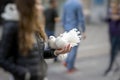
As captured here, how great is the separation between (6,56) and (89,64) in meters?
7.16

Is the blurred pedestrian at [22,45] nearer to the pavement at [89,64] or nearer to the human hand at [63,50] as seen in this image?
the human hand at [63,50]

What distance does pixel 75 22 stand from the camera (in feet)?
27.5

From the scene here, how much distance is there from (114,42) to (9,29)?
5976mm

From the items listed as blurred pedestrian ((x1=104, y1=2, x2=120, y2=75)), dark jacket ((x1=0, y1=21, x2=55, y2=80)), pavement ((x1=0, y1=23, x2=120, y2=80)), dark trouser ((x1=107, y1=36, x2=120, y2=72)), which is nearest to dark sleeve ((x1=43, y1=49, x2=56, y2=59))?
dark jacket ((x1=0, y1=21, x2=55, y2=80))

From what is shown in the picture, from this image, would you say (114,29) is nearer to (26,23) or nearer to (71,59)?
(71,59)

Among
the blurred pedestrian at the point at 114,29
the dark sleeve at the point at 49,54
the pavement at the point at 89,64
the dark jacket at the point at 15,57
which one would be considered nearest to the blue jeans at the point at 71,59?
the pavement at the point at 89,64

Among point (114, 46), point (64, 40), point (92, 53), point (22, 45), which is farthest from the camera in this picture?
point (92, 53)

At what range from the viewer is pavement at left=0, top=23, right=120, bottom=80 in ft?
31.1

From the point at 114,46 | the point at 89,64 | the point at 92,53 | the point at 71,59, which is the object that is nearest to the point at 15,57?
the point at 71,59

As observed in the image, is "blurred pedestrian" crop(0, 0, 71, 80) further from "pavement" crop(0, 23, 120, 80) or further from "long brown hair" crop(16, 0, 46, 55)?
"pavement" crop(0, 23, 120, 80)

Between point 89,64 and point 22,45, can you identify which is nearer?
point 22,45

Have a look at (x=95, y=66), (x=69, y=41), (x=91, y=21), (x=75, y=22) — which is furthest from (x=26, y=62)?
(x=91, y=21)

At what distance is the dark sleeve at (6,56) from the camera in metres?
3.79

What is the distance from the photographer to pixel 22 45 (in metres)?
3.77
